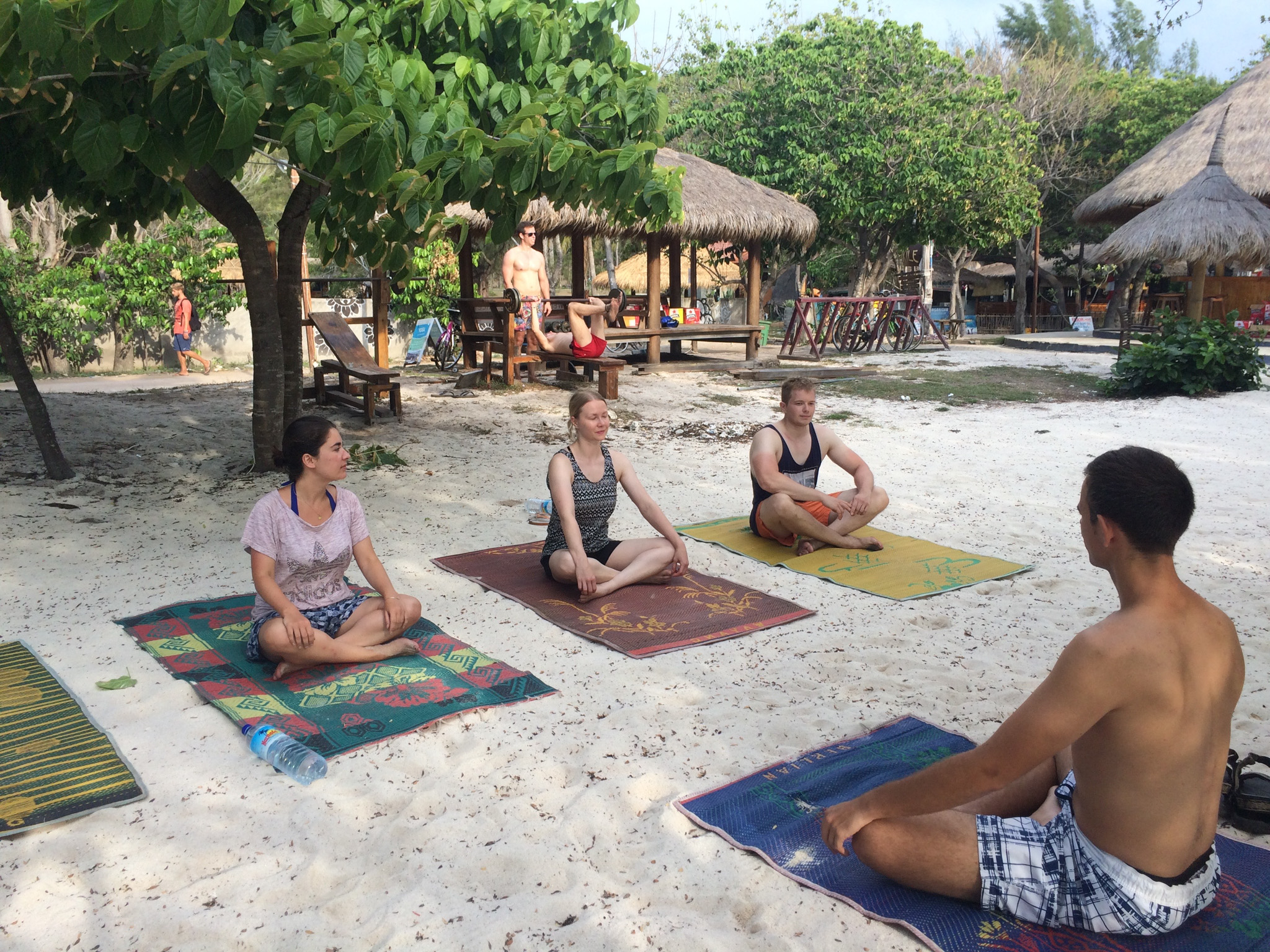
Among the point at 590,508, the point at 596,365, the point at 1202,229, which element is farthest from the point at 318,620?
the point at 1202,229

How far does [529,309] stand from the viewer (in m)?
11.4

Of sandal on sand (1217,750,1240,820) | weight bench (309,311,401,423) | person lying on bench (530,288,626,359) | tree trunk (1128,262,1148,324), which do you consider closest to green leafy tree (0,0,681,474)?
weight bench (309,311,401,423)

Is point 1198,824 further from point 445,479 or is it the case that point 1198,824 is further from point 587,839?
point 445,479

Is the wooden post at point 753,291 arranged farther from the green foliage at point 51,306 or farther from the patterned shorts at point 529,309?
the green foliage at point 51,306

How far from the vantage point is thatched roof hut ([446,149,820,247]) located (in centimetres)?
1316

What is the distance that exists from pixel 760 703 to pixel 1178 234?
44.0 ft

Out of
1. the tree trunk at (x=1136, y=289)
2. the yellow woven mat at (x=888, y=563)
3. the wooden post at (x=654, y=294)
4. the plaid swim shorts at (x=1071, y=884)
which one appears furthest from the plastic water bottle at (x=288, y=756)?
the tree trunk at (x=1136, y=289)

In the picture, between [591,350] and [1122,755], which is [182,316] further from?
[1122,755]

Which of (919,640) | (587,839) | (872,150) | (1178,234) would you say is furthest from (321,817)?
(872,150)

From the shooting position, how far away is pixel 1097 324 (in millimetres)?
26906

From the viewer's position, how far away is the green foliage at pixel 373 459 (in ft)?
24.7

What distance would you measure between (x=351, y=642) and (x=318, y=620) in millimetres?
156

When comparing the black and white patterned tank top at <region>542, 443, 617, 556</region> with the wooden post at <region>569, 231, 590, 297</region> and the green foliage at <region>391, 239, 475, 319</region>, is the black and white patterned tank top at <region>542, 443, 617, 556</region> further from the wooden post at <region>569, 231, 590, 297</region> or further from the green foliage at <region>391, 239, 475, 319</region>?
the green foliage at <region>391, 239, 475, 319</region>

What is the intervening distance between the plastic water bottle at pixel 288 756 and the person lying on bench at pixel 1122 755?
5.34 feet
